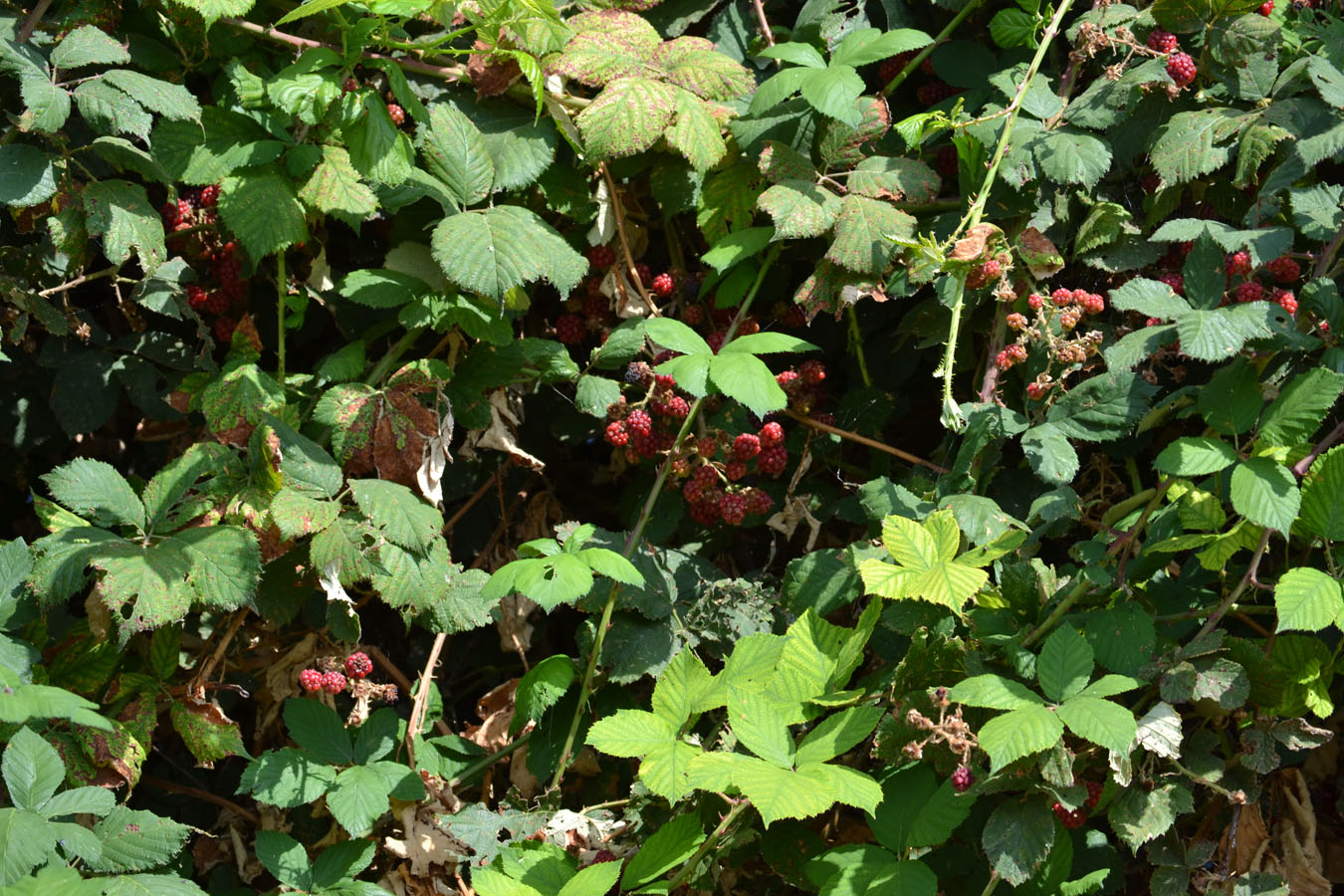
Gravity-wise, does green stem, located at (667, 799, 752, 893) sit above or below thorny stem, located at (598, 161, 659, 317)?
below

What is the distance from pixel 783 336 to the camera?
1.71 metres

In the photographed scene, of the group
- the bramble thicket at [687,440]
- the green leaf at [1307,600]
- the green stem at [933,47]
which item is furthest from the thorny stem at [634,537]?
the green leaf at [1307,600]

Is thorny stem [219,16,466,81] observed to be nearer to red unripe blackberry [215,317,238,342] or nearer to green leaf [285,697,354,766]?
red unripe blackberry [215,317,238,342]

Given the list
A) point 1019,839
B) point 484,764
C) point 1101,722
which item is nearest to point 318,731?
point 484,764

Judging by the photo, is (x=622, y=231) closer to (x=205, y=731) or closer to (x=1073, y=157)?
(x=1073, y=157)

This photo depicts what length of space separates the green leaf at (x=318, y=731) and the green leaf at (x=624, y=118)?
972 millimetres

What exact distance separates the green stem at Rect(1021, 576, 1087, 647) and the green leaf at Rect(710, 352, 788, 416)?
475mm

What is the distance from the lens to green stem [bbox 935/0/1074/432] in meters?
1.71

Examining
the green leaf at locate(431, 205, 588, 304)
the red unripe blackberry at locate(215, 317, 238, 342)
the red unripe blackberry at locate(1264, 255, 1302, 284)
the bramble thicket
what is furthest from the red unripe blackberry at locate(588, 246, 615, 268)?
the red unripe blackberry at locate(1264, 255, 1302, 284)

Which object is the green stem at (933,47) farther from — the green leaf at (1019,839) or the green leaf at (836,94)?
the green leaf at (1019,839)

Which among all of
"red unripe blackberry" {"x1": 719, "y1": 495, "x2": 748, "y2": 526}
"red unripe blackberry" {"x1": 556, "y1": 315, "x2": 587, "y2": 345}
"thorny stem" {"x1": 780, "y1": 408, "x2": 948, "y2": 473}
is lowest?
"red unripe blackberry" {"x1": 719, "y1": 495, "x2": 748, "y2": 526}

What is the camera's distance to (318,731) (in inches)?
71.5

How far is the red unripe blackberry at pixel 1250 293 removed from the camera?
167cm

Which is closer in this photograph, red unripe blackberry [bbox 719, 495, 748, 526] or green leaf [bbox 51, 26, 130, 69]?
green leaf [bbox 51, 26, 130, 69]
